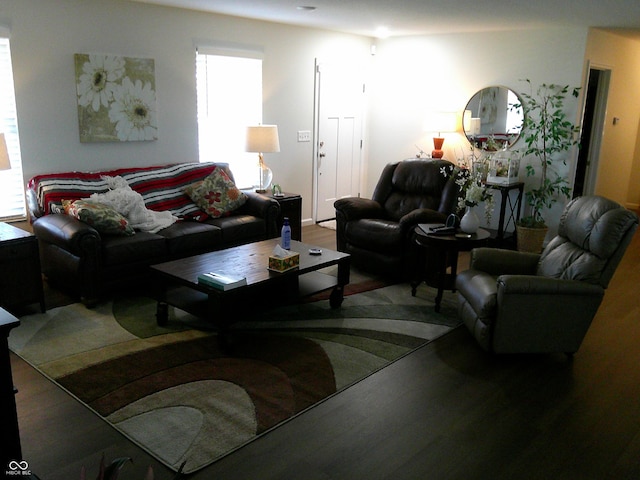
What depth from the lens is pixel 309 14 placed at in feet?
17.9

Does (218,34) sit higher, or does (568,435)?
(218,34)

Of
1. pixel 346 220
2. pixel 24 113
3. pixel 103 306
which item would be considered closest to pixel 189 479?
pixel 103 306

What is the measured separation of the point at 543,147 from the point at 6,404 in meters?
5.57

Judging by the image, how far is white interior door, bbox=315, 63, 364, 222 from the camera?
696 cm

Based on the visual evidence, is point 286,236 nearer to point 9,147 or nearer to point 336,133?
point 9,147

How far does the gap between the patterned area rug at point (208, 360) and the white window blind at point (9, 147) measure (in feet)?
3.86

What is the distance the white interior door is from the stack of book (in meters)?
3.80

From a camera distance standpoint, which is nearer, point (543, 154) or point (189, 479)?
point (189, 479)

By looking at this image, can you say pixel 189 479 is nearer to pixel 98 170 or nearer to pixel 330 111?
pixel 98 170

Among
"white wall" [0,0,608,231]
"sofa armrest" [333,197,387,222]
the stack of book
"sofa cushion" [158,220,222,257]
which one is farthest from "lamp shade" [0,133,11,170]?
"sofa armrest" [333,197,387,222]

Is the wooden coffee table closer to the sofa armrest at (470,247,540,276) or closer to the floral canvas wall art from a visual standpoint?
the sofa armrest at (470,247,540,276)

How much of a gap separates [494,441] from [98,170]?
13.3 ft

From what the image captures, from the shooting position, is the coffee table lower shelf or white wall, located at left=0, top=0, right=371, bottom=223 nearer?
the coffee table lower shelf

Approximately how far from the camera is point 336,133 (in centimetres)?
723
